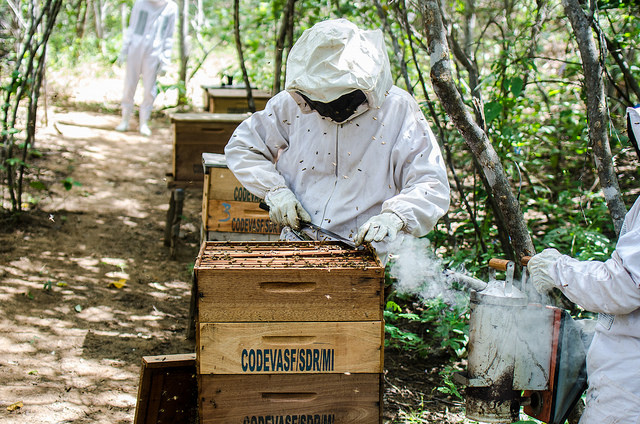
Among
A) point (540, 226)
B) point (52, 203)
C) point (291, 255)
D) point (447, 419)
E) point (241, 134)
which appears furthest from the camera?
point (52, 203)

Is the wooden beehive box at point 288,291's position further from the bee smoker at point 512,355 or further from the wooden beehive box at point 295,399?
the bee smoker at point 512,355

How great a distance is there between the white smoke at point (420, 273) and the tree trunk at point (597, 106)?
3.27 ft

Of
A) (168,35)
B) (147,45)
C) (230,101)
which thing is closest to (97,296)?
(230,101)

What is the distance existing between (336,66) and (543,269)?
3.38 ft

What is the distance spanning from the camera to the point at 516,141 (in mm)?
4250

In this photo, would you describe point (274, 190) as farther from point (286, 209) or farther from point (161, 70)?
point (161, 70)

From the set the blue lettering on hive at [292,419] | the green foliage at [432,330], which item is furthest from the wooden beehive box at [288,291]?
the green foliage at [432,330]

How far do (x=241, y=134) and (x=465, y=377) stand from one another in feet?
4.78

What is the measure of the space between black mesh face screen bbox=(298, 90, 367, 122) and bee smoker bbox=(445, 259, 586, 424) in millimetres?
859

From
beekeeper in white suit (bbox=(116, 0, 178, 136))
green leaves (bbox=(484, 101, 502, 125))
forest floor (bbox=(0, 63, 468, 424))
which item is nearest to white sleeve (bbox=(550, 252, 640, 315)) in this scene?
forest floor (bbox=(0, 63, 468, 424))

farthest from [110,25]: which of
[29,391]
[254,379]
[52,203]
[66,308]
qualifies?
[254,379]

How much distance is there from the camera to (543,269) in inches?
78.8

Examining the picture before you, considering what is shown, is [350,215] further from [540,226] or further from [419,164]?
[540,226]

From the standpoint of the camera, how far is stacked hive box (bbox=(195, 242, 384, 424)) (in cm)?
196
